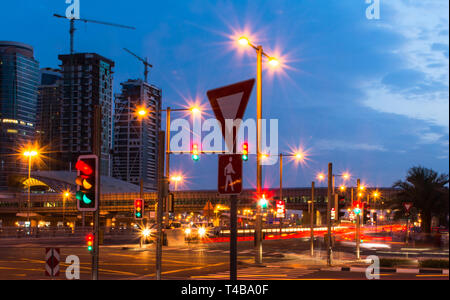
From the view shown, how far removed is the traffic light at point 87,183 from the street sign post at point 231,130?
5826 millimetres

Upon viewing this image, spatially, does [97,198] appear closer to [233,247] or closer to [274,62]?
[233,247]

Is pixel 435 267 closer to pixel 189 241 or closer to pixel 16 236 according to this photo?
pixel 189 241

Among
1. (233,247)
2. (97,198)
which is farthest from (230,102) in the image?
(97,198)

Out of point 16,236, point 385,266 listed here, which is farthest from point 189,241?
point 385,266

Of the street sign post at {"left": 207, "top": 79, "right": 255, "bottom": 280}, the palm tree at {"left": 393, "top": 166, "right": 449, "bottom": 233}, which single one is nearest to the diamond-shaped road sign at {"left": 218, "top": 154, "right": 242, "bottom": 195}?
the street sign post at {"left": 207, "top": 79, "right": 255, "bottom": 280}

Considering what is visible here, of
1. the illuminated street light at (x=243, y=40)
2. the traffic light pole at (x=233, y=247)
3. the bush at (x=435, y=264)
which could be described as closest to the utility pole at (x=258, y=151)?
the illuminated street light at (x=243, y=40)

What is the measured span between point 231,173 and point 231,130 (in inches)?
23.2

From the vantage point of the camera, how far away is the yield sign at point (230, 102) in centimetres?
705

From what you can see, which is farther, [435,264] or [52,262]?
[435,264]

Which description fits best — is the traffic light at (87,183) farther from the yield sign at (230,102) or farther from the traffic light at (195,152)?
the traffic light at (195,152)

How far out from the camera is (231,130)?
7117mm

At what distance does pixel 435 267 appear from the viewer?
81.8 ft

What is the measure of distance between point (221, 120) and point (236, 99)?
0.36 m

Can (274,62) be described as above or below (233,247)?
above
